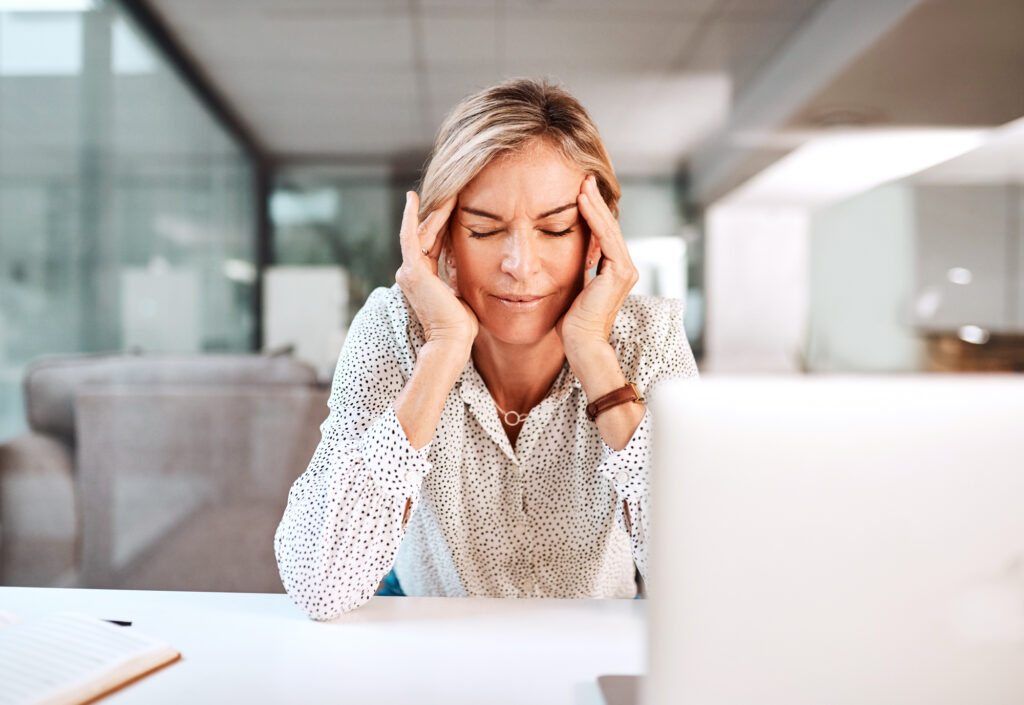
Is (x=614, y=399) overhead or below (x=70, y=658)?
overhead

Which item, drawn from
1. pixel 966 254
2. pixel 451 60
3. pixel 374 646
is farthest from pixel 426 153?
pixel 374 646

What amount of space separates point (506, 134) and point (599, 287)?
0.29m

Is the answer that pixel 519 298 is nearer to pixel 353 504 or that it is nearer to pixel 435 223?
pixel 435 223

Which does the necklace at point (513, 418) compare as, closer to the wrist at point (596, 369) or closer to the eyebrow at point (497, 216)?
the wrist at point (596, 369)

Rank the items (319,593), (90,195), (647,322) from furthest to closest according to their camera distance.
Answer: (90,195)
(647,322)
(319,593)

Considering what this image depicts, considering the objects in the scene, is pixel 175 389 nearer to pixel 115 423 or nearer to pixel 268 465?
pixel 115 423

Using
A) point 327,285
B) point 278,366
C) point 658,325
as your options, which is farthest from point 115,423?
point 658,325

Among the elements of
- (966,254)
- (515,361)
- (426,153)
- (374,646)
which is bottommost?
(374,646)

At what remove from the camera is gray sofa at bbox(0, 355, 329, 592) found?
2.41 m

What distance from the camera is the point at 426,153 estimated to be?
334 cm

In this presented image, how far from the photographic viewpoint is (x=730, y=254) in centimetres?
367

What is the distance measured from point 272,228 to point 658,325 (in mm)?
2768

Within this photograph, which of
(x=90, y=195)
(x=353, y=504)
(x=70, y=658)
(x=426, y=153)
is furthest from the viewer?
(x=426, y=153)

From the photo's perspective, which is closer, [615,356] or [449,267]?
[615,356]
